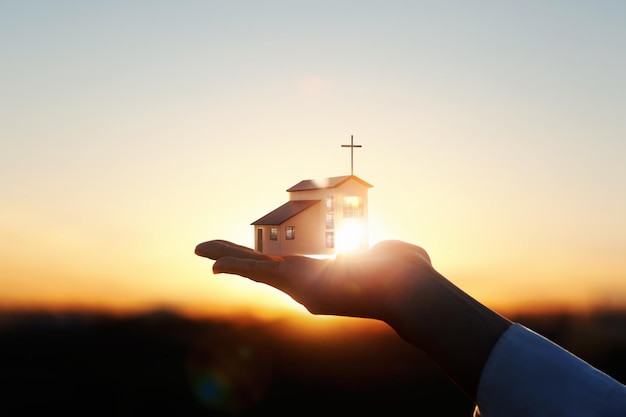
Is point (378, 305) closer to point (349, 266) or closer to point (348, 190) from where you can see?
point (349, 266)

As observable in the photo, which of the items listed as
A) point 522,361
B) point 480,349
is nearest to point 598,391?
point 522,361

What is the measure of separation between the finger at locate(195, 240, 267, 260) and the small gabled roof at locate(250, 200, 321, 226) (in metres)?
4.01

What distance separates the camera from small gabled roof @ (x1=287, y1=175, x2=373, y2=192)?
8.59 m

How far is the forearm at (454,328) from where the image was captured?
7.33ft

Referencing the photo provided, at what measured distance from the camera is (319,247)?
29.0 feet

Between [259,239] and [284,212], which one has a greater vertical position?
[284,212]

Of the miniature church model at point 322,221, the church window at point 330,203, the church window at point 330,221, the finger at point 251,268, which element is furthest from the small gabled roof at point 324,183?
the finger at point 251,268

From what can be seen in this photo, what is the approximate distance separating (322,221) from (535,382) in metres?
6.65

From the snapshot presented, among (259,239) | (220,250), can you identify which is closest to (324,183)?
(259,239)

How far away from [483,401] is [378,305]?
0.57 m

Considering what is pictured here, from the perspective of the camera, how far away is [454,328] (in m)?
2.22

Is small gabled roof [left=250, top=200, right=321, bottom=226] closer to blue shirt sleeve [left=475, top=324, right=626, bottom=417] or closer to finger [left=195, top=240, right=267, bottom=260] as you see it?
finger [left=195, top=240, right=267, bottom=260]

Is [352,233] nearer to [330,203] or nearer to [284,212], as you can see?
[330,203]

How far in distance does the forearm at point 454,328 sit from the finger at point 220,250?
2.10m
